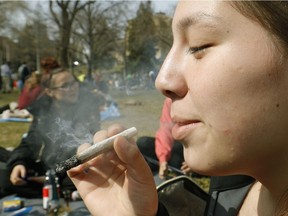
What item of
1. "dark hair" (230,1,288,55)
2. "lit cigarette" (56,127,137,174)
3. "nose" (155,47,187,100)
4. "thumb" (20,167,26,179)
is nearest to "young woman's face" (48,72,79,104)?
"thumb" (20,167,26,179)

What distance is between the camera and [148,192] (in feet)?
3.74

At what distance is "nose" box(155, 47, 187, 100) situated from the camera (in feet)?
2.85

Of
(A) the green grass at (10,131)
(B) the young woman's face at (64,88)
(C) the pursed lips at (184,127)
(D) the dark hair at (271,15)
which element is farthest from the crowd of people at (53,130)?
(D) the dark hair at (271,15)

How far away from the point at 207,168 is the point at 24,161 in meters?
2.81

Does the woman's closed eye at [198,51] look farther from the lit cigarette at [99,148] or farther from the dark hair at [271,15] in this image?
the lit cigarette at [99,148]

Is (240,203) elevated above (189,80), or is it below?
below

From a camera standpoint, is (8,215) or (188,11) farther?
(8,215)

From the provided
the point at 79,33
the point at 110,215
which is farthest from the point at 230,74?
the point at 79,33

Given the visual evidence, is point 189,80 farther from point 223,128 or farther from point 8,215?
point 8,215

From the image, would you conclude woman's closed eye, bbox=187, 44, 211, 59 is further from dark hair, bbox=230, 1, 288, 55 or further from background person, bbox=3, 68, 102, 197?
background person, bbox=3, 68, 102, 197

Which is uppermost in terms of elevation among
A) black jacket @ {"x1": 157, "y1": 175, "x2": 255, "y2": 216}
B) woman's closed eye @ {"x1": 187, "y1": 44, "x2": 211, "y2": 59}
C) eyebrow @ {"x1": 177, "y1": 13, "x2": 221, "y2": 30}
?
eyebrow @ {"x1": 177, "y1": 13, "x2": 221, "y2": 30}

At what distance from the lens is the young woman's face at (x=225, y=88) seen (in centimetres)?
77

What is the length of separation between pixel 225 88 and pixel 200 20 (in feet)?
A: 0.60

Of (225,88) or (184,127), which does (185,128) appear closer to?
(184,127)
